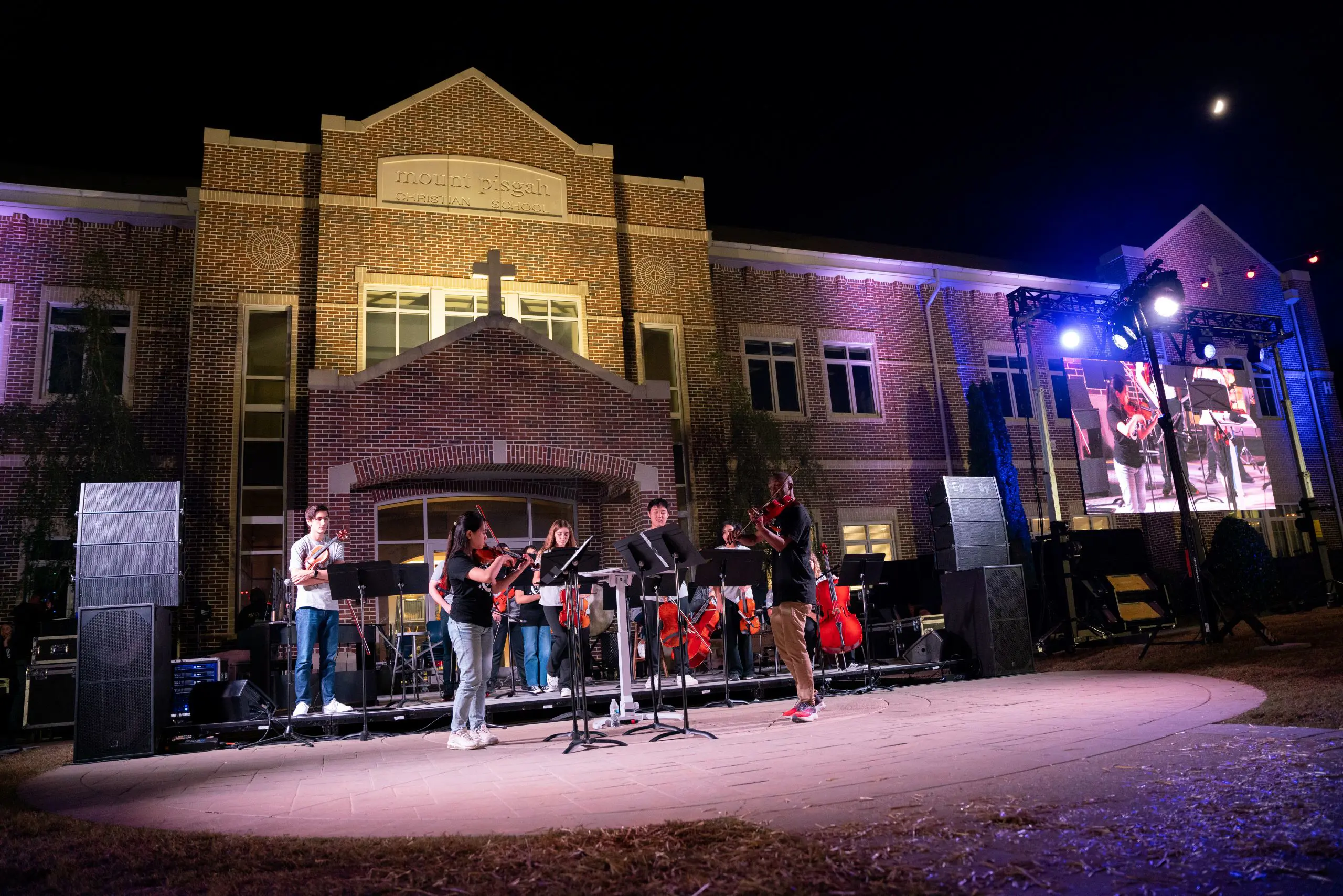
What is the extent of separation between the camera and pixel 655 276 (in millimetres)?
17312

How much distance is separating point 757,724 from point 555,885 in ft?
15.7

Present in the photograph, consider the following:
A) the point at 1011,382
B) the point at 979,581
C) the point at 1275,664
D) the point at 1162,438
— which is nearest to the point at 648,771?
the point at 1275,664

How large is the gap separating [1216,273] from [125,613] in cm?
2648

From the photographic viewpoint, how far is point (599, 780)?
4.97m

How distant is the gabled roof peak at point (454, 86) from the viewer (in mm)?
15406

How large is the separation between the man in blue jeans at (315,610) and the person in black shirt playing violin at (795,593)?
4346 millimetres

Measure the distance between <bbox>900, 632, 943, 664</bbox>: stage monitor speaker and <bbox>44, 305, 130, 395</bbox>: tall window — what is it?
42.0 ft

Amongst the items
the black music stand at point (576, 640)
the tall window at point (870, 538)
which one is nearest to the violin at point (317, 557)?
the black music stand at point (576, 640)

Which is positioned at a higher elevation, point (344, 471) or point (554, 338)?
point (554, 338)

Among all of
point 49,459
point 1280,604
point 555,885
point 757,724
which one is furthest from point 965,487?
point 49,459

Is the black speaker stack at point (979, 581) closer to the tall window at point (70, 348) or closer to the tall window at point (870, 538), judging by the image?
the tall window at point (870, 538)

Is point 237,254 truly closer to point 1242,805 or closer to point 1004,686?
point 1004,686

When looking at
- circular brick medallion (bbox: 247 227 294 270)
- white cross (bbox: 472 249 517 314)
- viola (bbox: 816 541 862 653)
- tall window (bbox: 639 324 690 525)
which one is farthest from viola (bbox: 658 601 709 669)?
circular brick medallion (bbox: 247 227 294 270)

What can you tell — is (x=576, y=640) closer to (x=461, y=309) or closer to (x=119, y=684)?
(x=119, y=684)
